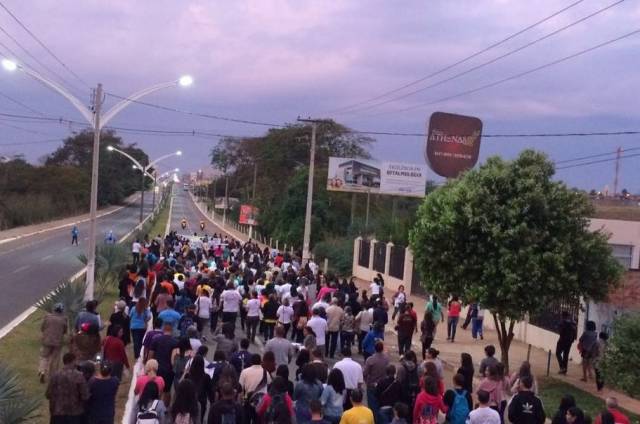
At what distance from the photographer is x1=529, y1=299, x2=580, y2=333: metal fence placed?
2088 centimetres

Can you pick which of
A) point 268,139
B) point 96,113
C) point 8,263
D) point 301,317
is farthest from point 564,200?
point 268,139

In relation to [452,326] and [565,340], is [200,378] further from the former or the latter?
[452,326]

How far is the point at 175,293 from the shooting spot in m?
19.0

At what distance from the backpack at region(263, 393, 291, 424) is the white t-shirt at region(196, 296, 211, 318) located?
876 cm

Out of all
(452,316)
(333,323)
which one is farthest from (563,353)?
(333,323)

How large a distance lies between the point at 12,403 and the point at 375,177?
50.8 m

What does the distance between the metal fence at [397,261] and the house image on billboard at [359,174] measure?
18.8 meters

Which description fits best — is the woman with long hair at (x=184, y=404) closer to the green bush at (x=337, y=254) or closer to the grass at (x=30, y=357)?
the grass at (x=30, y=357)

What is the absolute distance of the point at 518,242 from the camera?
17000 mm

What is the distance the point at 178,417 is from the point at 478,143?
30661mm

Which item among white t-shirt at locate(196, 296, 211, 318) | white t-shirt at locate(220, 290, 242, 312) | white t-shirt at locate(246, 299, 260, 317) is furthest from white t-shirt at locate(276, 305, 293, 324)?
white t-shirt at locate(196, 296, 211, 318)

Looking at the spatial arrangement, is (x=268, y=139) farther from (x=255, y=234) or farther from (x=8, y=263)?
(x=8, y=263)

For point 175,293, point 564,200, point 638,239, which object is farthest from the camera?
point 638,239

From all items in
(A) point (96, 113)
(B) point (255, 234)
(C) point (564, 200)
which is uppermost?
(A) point (96, 113)
